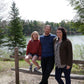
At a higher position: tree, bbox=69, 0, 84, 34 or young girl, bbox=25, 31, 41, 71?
tree, bbox=69, 0, 84, 34

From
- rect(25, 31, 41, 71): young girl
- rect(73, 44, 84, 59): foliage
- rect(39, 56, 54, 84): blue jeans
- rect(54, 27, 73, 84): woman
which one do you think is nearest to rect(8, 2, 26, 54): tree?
rect(73, 44, 84, 59): foliage

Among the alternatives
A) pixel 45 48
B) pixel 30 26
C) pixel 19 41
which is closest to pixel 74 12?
pixel 45 48

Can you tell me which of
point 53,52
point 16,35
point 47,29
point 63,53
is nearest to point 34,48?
point 53,52

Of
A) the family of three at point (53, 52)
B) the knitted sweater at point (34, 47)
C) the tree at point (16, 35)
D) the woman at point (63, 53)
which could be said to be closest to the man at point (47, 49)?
the family of three at point (53, 52)

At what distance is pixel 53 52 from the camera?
3098mm

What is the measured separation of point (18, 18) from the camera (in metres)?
22.3

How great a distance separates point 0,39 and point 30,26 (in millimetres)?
17666

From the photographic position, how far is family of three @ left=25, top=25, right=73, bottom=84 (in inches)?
107

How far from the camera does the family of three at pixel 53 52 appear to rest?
2.72 m

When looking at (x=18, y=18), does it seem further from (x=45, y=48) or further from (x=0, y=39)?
(x=45, y=48)

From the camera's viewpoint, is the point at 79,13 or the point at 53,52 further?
the point at 79,13

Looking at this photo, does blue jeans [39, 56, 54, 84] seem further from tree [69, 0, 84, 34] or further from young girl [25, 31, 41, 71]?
tree [69, 0, 84, 34]

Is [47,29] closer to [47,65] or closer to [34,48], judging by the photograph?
[34,48]

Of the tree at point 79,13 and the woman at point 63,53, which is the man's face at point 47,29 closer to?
the woman at point 63,53
